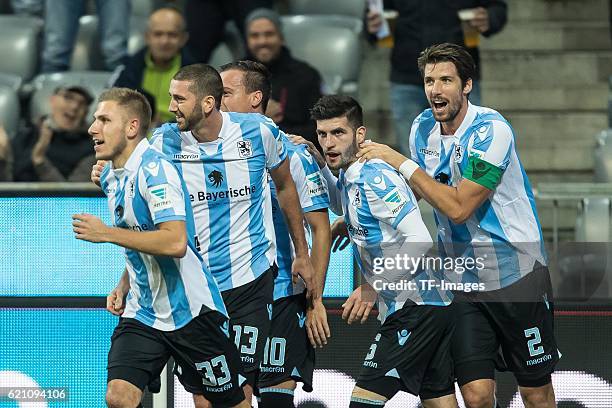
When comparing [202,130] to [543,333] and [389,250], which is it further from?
[543,333]

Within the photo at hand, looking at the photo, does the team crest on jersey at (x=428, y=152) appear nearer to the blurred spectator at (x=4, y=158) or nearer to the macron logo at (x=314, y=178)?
the macron logo at (x=314, y=178)

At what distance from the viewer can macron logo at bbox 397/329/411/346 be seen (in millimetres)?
5703

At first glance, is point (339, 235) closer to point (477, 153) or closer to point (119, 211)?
point (477, 153)

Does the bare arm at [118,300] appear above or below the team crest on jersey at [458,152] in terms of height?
below

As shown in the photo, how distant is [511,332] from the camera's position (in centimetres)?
589

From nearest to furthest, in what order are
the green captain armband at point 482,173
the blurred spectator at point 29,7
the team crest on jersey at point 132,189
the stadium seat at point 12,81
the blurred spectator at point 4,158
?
the team crest on jersey at point 132,189 < the green captain armband at point 482,173 < the blurred spectator at point 4,158 < the stadium seat at point 12,81 < the blurred spectator at point 29,7

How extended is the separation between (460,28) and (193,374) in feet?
12.2

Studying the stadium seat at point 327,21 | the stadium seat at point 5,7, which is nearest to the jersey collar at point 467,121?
the stadium seat at point 327,21

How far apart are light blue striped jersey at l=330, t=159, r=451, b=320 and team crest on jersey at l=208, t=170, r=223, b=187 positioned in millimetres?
559

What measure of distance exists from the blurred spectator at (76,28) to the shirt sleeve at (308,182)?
11.6 ft

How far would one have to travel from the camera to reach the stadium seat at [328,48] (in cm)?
948

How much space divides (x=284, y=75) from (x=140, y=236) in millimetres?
3376

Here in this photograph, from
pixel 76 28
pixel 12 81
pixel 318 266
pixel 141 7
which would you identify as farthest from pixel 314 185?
pixel 141 7

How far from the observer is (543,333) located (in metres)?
5.90
